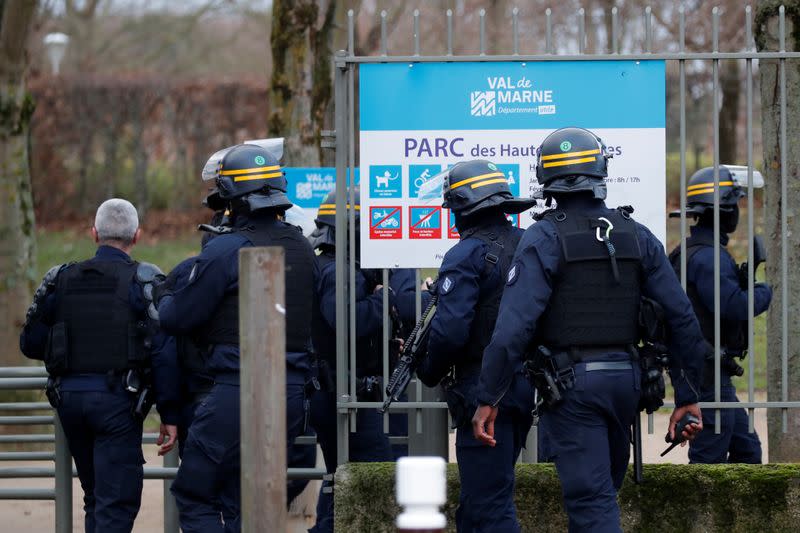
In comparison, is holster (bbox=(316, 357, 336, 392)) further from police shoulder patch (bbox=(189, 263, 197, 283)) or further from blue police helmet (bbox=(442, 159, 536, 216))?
blue police helmet (bbox=(442, 159, 536, 216))

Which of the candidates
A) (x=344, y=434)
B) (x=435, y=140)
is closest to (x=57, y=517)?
(x=344, y=434)

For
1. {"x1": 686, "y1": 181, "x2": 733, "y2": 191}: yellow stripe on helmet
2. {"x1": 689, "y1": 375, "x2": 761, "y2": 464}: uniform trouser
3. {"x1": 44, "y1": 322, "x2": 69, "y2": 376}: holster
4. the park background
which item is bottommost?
{"x1": 689, "y1": 375, "x2": 761, "y2": 464}: uniform trouser

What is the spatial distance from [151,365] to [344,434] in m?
1.01

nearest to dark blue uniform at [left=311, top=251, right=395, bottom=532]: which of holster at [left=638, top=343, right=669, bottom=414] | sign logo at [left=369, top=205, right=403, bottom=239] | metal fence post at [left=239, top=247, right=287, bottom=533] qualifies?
sign logo at [left=369, top=205, right=403, bottom=239]

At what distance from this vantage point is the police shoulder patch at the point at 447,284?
5469 millimetres

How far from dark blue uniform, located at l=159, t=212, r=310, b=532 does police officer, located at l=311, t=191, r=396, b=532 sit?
0.98m

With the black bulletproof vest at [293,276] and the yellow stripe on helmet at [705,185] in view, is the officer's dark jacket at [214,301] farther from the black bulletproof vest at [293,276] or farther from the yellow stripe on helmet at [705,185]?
the yellow stripe on helmet at [705,185]

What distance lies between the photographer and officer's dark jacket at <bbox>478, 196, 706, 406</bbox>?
5047 millimetres

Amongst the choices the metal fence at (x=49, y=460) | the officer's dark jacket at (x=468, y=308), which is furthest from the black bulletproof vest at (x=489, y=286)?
the metal fence at (x=49, y=460)

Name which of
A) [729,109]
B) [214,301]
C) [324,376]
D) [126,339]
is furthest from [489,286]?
[729,109]

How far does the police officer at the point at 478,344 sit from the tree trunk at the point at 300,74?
460cm

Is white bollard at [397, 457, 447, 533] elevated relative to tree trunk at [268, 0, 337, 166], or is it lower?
lower

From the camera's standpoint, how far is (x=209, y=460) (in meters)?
5.65

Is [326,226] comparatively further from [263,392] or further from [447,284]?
[263,392]
